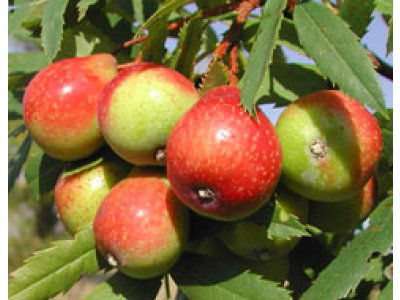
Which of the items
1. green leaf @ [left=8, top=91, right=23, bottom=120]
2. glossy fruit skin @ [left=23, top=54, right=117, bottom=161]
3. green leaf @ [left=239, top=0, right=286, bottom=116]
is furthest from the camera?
green leaf @ [left=8, top=91, right=23, bottom=120]

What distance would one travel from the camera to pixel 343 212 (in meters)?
1.18

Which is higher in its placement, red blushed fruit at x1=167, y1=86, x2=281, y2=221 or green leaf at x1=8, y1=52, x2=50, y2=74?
red blushed fruit at x1=167, y1=86, x2=281, y2=221

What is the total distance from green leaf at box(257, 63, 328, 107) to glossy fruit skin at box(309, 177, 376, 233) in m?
0.21

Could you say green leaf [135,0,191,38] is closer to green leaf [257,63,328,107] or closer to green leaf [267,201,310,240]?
green leaf [257,63,328,107]

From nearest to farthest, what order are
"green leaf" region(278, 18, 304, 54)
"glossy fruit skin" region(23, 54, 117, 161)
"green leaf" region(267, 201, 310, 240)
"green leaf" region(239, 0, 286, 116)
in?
"green leaf" region(239, 0, 286, 116) < "green leaf" region(267, 201, 310, 240) < "glossy fruit skin" region(23, 54, 117, 161) < "green leaf" region(278, 18, 304, 54)

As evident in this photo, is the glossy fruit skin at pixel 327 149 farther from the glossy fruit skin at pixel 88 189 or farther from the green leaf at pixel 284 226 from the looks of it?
the glossy fruit skin at pixel 88 189

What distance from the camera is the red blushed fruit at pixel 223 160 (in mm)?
966

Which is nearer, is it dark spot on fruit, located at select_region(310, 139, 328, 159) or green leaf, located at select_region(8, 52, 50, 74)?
dark spot on fruit, located at select_region(310, 139, 328, 159)

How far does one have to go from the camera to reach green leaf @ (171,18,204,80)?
1155mm

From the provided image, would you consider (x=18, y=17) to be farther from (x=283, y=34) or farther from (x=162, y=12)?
(x=283, y=34)

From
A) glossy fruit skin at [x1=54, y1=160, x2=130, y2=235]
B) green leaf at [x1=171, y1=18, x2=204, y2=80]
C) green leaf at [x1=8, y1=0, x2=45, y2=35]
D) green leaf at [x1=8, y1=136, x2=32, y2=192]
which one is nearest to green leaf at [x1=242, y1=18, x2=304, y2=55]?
green leaf at [x1=171, y1=18, x2=204, y2=80]

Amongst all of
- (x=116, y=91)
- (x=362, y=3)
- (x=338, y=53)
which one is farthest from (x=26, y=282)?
(x=362, y=3)

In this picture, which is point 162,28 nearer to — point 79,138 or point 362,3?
point 79,138

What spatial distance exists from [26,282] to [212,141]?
42 cm
